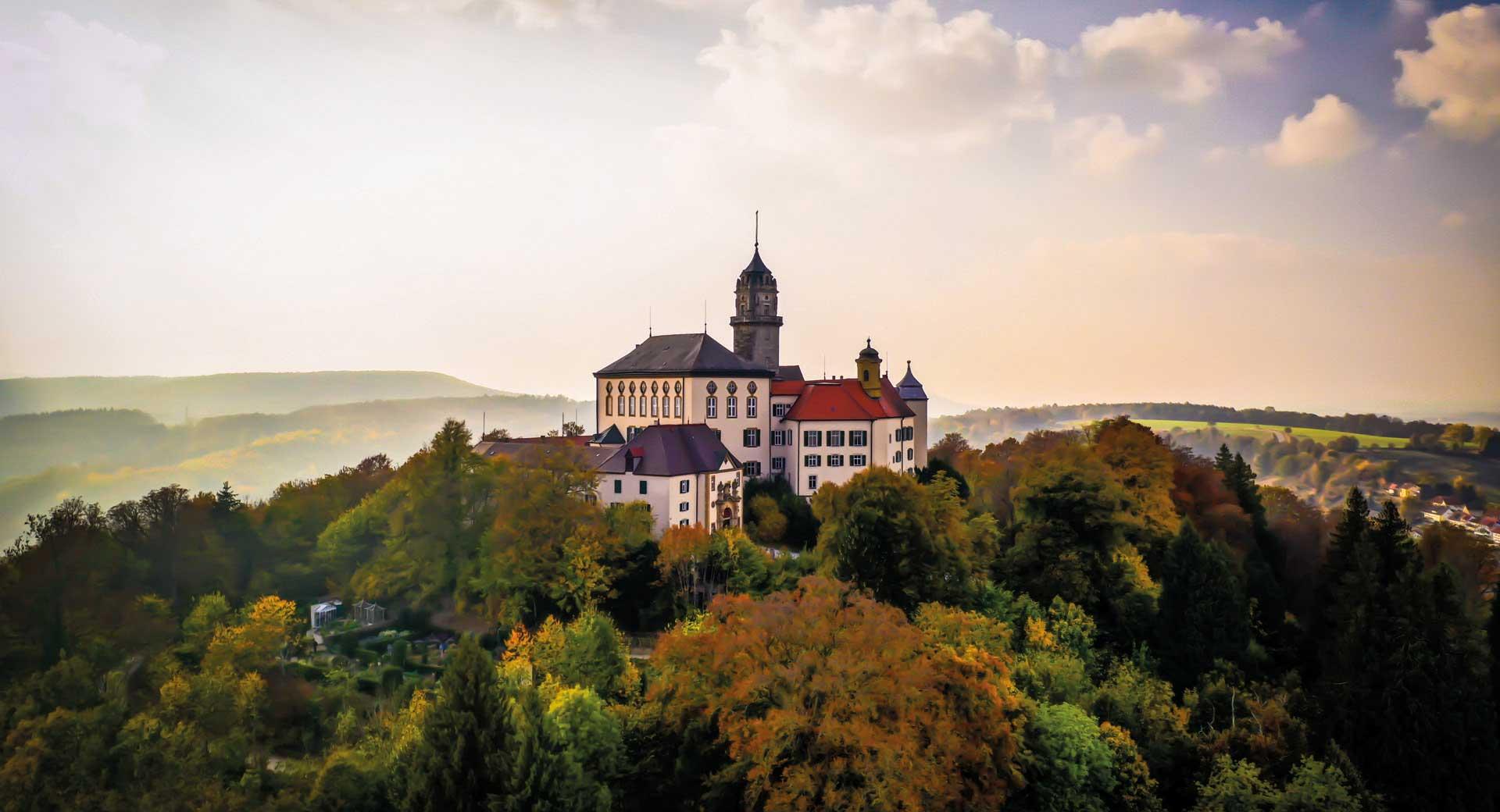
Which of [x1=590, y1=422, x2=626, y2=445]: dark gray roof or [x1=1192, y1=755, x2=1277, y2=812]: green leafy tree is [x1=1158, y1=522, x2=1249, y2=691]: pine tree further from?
[x1=590, y1=422, x2=626, y2=445]: dark gray roof

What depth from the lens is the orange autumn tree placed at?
22.5m

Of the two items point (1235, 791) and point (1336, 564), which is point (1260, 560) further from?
point (1235, 791)

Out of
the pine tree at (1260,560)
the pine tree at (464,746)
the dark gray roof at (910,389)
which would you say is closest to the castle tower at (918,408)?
the dark gray roof at (910,389)

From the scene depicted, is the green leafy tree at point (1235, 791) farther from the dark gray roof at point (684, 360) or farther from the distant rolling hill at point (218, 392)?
the distant rolling hill at point (218, 392)

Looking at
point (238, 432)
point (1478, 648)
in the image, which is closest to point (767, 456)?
point (1478, 648)

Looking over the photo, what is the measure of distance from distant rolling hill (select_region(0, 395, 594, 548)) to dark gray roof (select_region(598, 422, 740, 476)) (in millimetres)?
24645

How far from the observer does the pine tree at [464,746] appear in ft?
77.4

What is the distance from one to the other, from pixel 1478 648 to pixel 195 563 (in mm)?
47896

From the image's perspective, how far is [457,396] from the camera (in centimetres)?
18638

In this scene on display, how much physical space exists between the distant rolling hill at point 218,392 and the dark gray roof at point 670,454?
28.6m

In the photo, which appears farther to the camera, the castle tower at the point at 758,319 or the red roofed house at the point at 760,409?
the castle tower at the point at 758,319

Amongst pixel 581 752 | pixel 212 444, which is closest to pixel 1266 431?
pixel 581 752

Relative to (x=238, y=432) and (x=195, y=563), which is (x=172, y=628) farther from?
(x=238, y=432)

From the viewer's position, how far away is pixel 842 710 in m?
23.0
